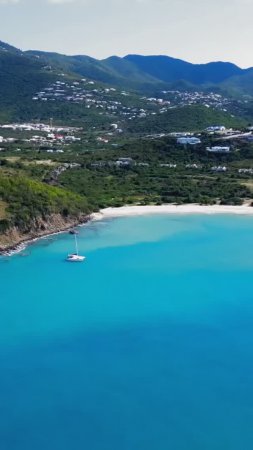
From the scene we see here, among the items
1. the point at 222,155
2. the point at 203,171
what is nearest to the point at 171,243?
the point at 203,171

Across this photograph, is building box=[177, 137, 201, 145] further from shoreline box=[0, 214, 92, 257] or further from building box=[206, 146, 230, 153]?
shoreline box=[0, 214, 92, 257]

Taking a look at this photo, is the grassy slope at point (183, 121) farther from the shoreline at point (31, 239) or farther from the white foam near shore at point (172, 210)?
the shoreline at point (31, 239)

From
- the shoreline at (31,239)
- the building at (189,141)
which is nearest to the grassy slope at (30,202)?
the shoreline at (31,239)

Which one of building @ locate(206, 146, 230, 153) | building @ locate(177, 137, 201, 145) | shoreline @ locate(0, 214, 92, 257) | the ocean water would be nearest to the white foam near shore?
shoreline @ locate(0, 214, 92, 257)

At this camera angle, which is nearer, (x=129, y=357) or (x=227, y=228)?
(x=129, y=357)

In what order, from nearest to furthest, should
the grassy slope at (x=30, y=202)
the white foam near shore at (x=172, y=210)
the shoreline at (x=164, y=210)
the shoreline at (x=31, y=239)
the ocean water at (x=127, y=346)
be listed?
the ocean water at (x=127, y=346) < the shoreline at (x=31, y=239) < the grassy slope at (x=30, y=202) < the shoreline at (x=164, y=210) < the white foam near shore at (x=172, y=210)

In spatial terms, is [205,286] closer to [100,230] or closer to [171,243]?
[171,243]
